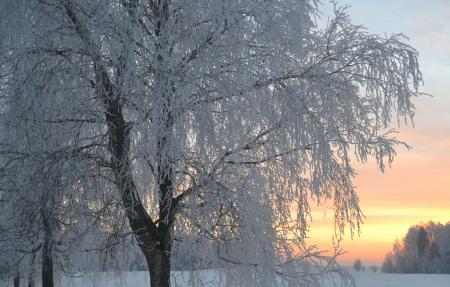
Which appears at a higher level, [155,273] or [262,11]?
[262,11]

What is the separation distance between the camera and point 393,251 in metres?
80.4

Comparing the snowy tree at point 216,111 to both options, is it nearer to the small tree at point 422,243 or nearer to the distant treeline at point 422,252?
the distant treeline at point 422,252

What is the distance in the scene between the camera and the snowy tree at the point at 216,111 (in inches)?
275

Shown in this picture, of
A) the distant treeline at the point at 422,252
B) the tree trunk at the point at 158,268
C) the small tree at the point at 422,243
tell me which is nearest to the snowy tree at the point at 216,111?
the tree trunk at the point at 158,268

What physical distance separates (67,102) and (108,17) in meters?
1.21

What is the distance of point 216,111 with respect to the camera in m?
7.36

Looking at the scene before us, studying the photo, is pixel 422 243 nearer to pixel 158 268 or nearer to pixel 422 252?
pixel 422 252

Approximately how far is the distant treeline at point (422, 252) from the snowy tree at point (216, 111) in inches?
2003

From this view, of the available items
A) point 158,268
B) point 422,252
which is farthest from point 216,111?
point 422,252

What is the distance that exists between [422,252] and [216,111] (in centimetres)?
6029

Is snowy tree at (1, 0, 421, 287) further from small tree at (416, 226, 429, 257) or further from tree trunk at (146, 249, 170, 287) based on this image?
small tree at (416, 226, 429, 257)

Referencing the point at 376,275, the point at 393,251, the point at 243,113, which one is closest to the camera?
the point at 243,113

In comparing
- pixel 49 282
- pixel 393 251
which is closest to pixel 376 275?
pixel 49 282

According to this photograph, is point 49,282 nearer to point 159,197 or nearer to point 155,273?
point 155,273
